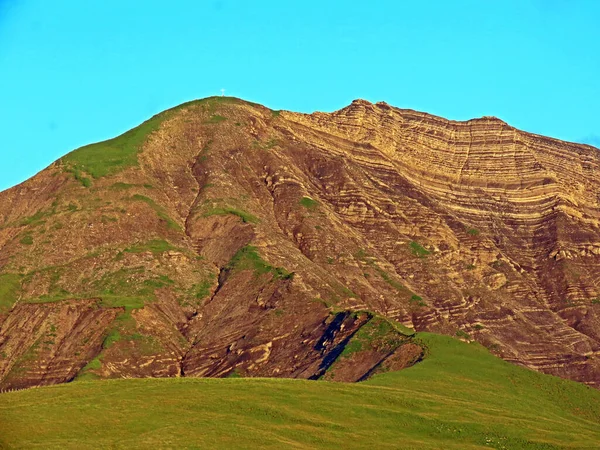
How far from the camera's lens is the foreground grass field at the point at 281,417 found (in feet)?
344

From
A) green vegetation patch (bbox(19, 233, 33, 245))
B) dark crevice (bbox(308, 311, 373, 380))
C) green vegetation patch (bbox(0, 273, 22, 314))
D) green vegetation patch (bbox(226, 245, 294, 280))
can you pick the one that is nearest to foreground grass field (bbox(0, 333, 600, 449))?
dark crevice (bbox(308, 311, 373, 380))

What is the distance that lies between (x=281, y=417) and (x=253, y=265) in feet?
258

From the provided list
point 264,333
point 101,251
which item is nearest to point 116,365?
point 264,333

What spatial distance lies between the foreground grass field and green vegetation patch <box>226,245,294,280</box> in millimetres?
50865

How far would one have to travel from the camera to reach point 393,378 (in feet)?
461

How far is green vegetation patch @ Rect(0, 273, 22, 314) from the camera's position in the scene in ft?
A: 589

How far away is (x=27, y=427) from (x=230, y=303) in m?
78.8

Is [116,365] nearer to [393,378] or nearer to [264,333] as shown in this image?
[264,333]

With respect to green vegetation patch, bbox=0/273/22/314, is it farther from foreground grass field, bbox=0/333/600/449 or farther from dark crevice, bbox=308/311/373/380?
foreground grass field, bbox=0/333/600/449

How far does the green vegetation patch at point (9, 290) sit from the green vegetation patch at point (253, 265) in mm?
33724

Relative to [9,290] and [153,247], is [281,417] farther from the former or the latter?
[153,247]

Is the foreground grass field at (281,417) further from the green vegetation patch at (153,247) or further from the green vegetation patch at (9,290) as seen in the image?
the green vegetation patch at (153,247)

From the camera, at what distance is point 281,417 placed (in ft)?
372

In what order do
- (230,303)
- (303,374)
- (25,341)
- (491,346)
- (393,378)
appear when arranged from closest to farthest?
(393,378) < (303,374) < (25,341) < (230,303) < (491,346)
